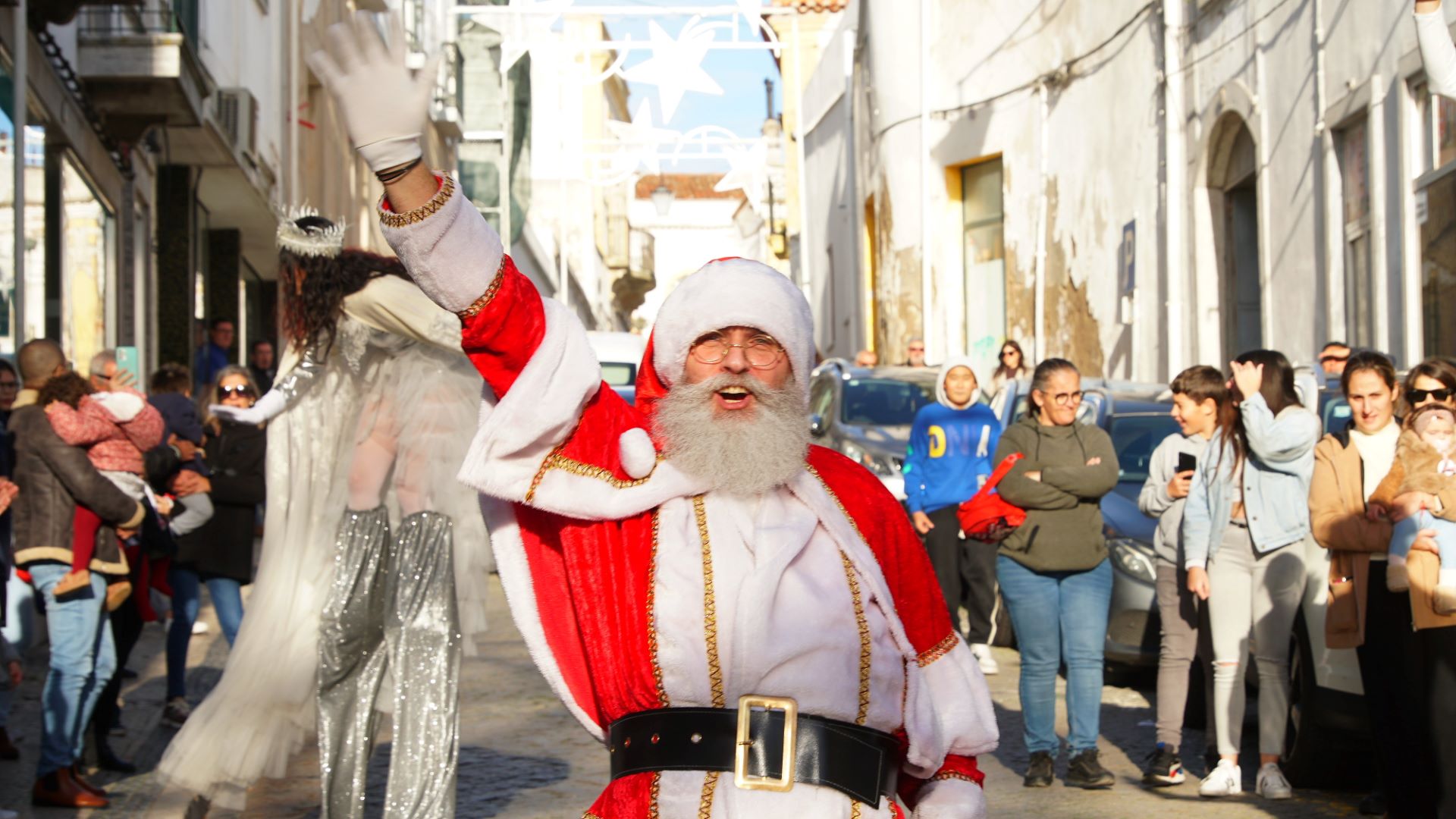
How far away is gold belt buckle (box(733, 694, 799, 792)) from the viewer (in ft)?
11.0

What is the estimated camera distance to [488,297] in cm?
330

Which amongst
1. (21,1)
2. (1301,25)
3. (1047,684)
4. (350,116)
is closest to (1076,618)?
(1047,684)

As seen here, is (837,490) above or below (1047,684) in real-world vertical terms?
above

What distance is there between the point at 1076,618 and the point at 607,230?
232 feet

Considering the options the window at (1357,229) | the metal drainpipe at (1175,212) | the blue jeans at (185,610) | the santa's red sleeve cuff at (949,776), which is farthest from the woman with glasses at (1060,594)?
the metal drainpipe at (1175,212)

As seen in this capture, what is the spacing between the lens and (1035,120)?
84.8 feet

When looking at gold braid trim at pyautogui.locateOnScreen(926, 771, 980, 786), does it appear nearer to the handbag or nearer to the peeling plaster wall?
the handbag

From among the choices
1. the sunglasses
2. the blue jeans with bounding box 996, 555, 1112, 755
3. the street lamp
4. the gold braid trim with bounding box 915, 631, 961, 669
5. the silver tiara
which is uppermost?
the street lamp

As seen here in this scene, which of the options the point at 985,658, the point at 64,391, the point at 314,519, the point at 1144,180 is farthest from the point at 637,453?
the point at 1144,180

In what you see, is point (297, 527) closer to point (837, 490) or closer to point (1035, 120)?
point (837, 490)

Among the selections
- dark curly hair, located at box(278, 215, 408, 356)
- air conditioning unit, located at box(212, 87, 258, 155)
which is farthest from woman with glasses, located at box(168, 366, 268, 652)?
air conditioning unit, located at box(212, 87, 258, 155)

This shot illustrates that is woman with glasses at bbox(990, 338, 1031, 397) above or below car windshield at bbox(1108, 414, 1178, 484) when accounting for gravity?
above

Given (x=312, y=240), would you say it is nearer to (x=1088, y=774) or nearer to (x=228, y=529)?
(x=228, y=529)

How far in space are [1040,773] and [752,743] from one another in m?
5.22
